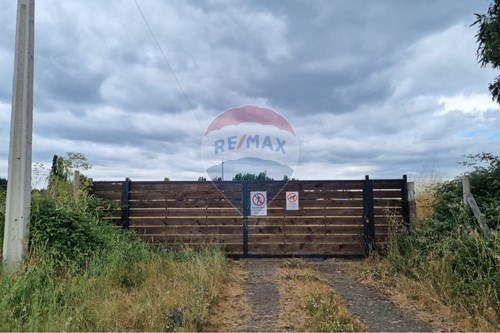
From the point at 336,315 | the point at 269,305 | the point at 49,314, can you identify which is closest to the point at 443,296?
the point at 336,315

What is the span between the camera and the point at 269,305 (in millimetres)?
3713

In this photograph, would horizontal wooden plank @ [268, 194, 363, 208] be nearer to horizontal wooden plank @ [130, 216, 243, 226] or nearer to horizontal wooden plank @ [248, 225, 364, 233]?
horizontal wooden plank @ [248, 225, 364, 233]

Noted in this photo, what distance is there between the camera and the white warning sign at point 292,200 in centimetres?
641

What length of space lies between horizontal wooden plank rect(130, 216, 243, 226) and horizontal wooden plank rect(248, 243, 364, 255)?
586mm

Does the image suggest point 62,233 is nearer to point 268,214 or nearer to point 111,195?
point 111,195

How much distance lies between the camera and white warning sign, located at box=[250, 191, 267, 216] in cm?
645

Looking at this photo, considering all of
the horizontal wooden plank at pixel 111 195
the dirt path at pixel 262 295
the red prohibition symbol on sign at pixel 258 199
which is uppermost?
the horizontal wooden plank at pixel 111 195

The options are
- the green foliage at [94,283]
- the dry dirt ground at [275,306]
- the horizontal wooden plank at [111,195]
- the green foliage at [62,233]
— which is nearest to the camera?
the green foliage at [94,283]

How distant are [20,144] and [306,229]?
4.79 metres

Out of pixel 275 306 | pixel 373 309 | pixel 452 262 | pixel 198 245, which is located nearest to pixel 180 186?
pixel 198 245

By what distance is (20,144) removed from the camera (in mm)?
4348

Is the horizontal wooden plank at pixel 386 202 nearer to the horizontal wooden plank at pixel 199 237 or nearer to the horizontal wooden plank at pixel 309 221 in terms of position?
the horizontal wooden plank at pixel 309 221

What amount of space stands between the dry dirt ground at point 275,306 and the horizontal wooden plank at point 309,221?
3.56 ft

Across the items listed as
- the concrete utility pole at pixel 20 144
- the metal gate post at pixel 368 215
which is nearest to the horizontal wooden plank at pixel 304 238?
the metal gate post at pixel 368 215
